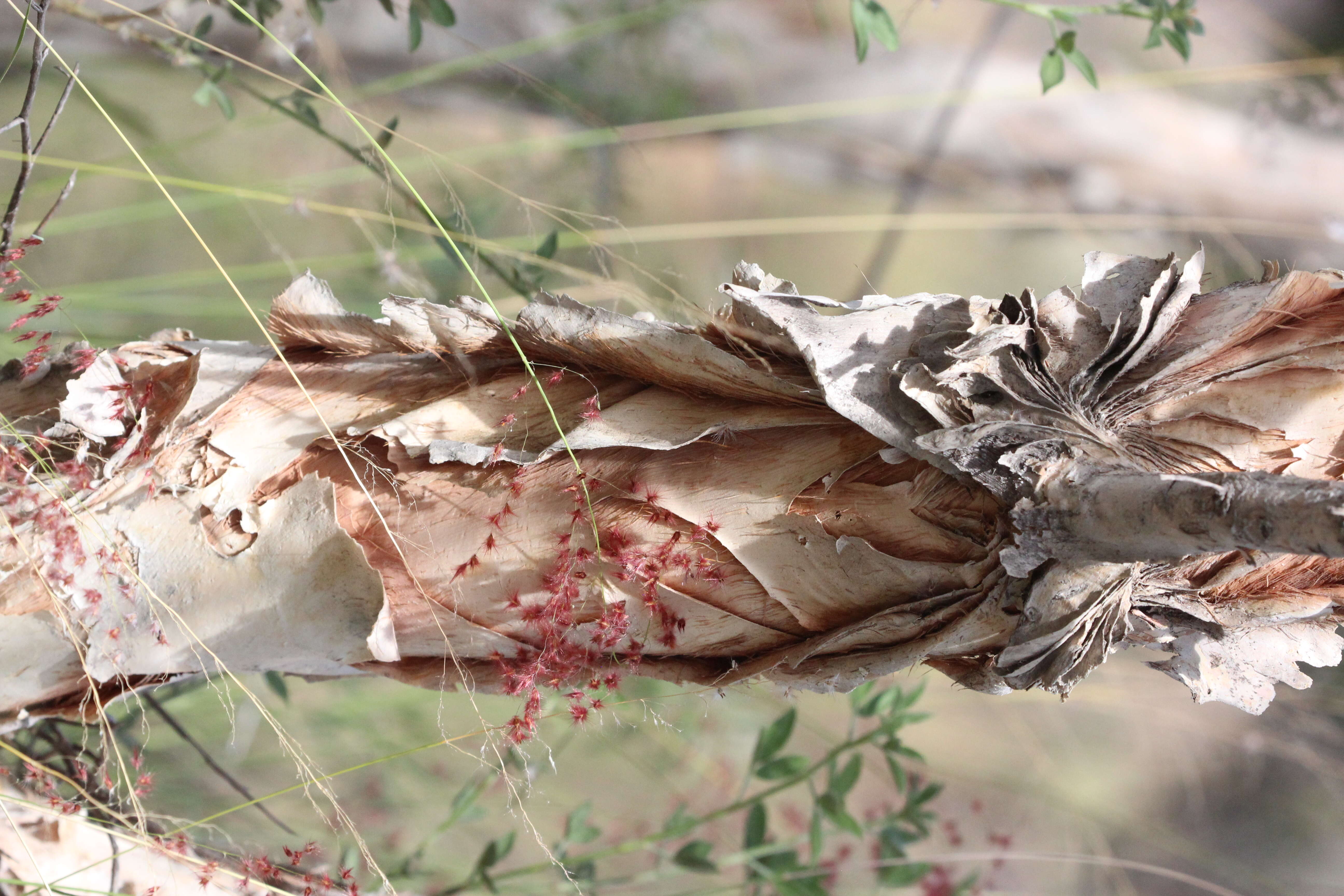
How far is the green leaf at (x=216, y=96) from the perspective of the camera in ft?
2.48

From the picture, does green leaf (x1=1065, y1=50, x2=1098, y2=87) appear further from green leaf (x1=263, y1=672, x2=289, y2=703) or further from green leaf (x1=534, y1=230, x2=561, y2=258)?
green leaf (x1=263, y1=672, x2=289, y2=703)

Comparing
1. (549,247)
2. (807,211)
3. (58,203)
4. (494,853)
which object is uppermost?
(58,203)

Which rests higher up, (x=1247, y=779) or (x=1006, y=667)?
(x=1006, y=667)

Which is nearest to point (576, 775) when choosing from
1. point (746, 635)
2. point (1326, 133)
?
point (746, 635)

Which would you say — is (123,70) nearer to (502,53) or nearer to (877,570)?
(502,53)

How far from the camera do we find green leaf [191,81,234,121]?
755mm

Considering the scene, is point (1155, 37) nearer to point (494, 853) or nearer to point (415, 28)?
point (415, 28)

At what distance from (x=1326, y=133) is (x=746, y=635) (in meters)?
1.54

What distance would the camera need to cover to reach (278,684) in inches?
31.4

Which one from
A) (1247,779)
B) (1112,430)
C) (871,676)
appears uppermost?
(1112,430)

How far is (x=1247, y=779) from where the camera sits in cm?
150

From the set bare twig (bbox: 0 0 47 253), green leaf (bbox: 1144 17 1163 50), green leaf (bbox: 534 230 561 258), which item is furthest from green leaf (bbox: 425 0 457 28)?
green leaf (bbox: 1144 17 1163 50)

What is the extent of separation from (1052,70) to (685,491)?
1.73ft

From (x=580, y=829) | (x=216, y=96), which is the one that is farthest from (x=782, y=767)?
(x=216, y=96)
